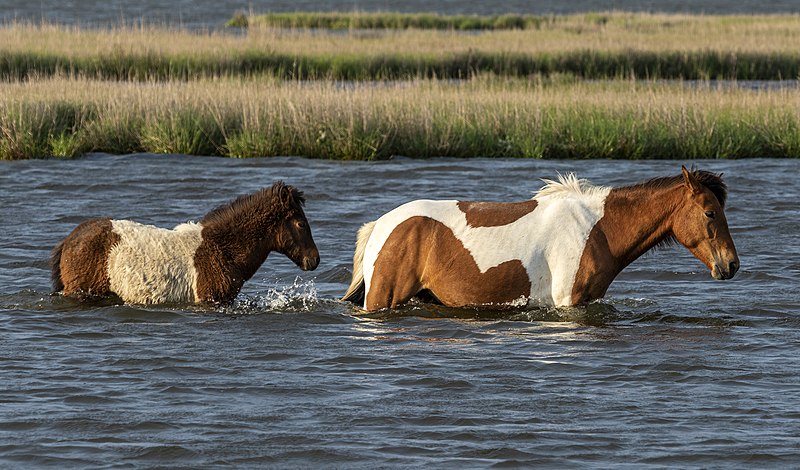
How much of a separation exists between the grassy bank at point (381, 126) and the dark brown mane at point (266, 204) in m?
9.65

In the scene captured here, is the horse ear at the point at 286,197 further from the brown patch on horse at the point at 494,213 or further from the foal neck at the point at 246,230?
the brown patch on horse at the point at 494,213

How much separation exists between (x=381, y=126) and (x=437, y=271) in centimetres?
1123

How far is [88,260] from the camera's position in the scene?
9719 millimetres

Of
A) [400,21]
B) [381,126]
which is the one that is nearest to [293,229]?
[381,126]

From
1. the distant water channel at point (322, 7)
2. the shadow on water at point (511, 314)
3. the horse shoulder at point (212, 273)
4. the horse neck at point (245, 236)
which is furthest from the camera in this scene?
the distant water channel at point (322, 7)

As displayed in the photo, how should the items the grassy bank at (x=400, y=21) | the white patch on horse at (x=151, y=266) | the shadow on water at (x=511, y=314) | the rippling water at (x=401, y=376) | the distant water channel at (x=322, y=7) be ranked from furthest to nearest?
the distant water channel at (x=322, y=7), the grassy bank at (x=400, y=21), the white patch on horse at (x=151, y=266), the shadow on water at (x=511, y=314), the rippling water at (x=401, y=376)

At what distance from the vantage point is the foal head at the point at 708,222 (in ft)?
30.7

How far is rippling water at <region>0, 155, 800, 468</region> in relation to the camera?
6.55m

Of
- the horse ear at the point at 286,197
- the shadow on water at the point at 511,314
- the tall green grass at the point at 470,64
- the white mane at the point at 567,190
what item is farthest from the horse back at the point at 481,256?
the tall green grass at the point at 470,64

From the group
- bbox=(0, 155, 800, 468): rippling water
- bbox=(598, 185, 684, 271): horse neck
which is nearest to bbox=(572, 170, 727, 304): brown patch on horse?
bbox=(598, 185, 684, 271): horse neck

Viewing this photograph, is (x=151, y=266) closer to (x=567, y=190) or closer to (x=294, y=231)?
(x=294, y=231)

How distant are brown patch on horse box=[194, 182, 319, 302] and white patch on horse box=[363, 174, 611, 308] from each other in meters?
0.98

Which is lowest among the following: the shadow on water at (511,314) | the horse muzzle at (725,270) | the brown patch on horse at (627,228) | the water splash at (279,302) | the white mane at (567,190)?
the water splash at (279,302)

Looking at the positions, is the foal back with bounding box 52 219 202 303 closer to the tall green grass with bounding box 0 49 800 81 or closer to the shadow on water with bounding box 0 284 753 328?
the shadow on water with bounding box 0 284 753 328
